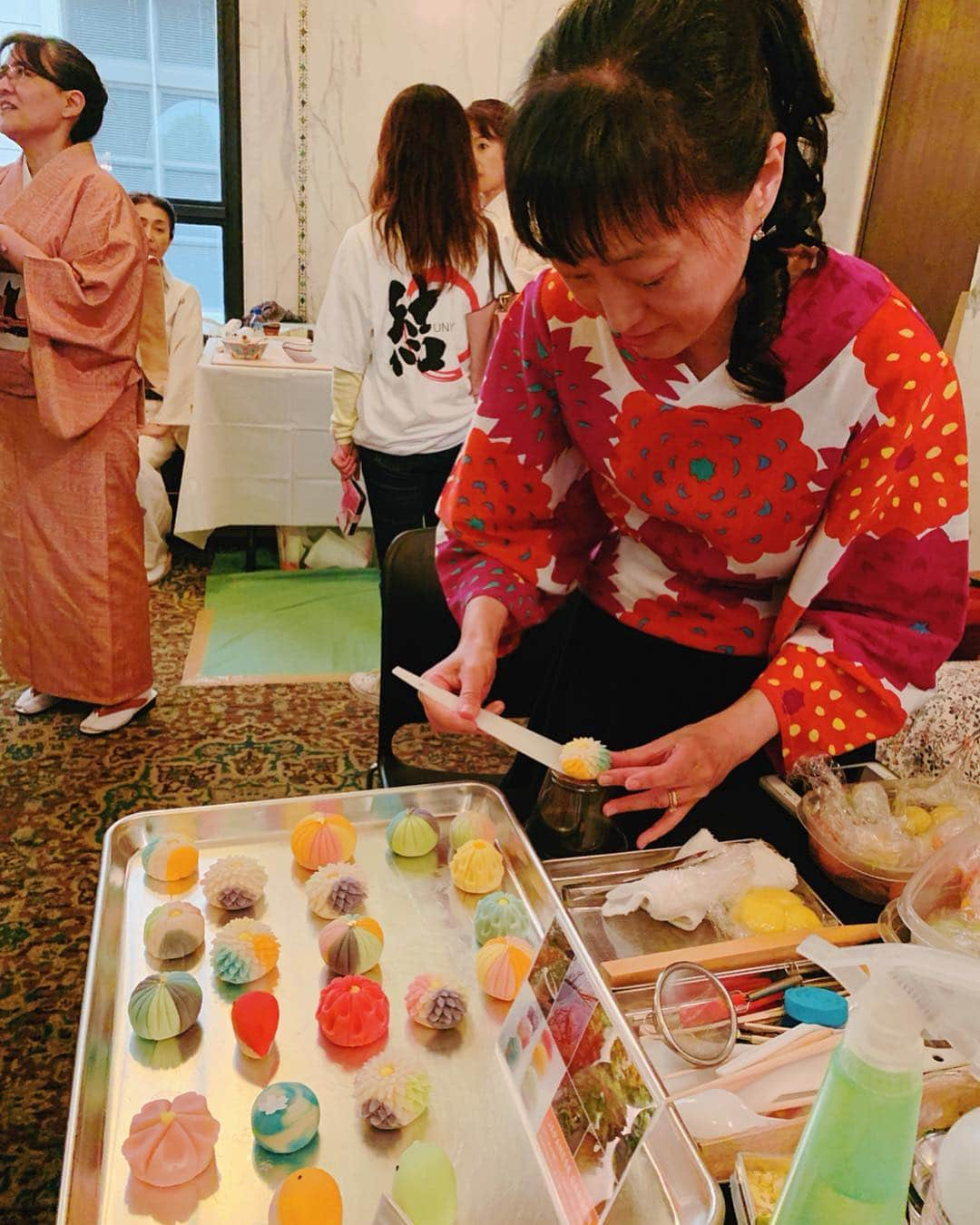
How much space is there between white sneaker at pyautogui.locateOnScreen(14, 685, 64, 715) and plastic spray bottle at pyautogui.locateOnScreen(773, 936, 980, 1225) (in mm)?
2605

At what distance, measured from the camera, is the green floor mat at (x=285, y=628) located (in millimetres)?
3068

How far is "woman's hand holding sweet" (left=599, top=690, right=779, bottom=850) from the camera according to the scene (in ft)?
2.81

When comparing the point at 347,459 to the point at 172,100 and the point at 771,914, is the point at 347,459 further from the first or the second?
the point at 172,100

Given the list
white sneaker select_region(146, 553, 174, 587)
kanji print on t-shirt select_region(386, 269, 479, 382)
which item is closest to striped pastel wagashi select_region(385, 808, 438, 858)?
kanji print on t-shirt select_region(386, 269, 479, 382)

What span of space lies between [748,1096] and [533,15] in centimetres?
496

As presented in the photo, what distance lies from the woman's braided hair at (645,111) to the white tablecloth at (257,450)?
2894 mm

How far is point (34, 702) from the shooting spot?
2699 millimetres

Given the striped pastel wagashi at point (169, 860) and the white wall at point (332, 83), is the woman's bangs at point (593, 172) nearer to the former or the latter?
the striped pastel wagashi at point (169, 860)

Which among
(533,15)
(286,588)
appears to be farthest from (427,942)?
(533,15)

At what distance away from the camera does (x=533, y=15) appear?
4.52 metres

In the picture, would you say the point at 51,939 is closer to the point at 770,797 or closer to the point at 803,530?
the point at 770,797

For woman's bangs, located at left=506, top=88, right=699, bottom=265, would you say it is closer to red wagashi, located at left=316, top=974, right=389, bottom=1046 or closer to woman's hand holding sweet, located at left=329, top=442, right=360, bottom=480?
red wagashi, located at left=316, top=974, right=389, bottom=1046

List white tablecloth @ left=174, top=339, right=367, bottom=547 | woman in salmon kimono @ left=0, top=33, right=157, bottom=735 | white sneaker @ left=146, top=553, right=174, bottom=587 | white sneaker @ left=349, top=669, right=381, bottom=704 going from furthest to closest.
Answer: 1. white sneaker @ left=146, top=553, right=174, bottom=587
2. white tablecloth @ left=174, top=339, right=367, bottom=547
3. white sneaker @ left=349, top=669, right=381, bottom=704
4. woman in salmon kimono @ left=0, top=33, right=157, bottom=735

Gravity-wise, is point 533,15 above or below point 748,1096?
above
